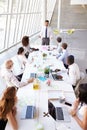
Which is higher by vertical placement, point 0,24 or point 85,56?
point 0,24

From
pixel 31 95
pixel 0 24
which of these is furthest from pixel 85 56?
pixel 31 95

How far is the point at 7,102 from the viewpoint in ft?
9.12

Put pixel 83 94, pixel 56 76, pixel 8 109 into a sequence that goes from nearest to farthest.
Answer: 1. pixel 8 109
2. pixel 83 94
3. pixel 56 76

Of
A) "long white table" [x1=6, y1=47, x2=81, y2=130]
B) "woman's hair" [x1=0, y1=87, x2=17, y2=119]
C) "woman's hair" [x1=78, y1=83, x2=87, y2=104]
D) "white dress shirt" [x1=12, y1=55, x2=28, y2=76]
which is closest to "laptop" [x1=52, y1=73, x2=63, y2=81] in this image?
"long white table" [x1=6, y1=47, x2=81, y2=130]

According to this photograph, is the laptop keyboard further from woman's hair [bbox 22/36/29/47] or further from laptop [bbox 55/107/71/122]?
woman's hair [bbox 22/36/29/47]

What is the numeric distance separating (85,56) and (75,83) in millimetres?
4376

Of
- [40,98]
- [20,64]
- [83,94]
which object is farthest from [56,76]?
[83,94]

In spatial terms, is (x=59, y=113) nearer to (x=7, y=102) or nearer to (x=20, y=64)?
(x=7, y=102)

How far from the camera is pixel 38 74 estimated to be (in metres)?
4.75

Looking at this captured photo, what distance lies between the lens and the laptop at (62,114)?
117 inches

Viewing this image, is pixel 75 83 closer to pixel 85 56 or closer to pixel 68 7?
pixel 85 56

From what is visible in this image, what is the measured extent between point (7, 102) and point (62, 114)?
833 millimetres

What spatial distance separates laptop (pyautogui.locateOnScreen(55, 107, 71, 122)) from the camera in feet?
9.78

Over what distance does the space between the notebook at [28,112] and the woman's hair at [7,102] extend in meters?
0.33
